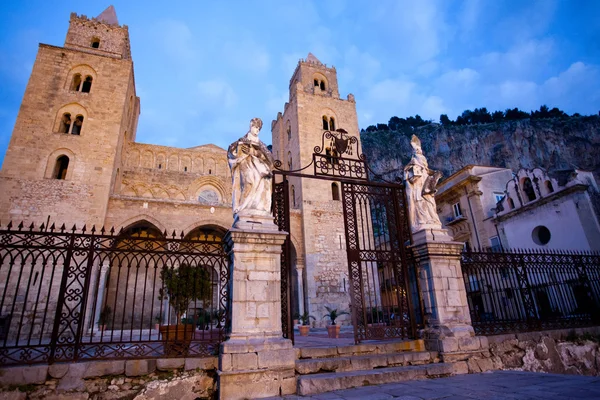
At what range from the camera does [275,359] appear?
454 cm

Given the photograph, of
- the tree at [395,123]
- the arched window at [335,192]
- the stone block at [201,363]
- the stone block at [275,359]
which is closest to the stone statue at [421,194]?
the stone block at [275,359]

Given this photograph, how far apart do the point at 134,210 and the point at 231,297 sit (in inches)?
538

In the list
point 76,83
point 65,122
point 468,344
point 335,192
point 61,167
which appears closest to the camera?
point 468,344

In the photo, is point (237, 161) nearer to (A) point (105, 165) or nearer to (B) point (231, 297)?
(B) point (231, 297)

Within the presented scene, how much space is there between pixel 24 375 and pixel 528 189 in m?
20.1

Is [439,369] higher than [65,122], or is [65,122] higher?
[65,122]

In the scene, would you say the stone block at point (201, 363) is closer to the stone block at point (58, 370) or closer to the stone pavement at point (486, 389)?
the stone pavement at point (486, 389)

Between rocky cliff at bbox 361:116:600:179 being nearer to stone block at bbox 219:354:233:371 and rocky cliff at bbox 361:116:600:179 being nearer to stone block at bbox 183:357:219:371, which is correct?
stone block at bbox 183:357:219:371

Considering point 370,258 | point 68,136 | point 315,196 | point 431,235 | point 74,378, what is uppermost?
point 68,136

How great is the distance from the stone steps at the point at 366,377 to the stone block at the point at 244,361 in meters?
0.66

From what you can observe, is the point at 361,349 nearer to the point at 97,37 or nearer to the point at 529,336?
the point at 529,336

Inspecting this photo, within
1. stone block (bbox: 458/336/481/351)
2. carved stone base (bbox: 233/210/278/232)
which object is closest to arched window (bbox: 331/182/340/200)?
stone block (bbox: 458/336/481/351)

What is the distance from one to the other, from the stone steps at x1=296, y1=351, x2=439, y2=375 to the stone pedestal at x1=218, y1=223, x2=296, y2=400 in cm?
42

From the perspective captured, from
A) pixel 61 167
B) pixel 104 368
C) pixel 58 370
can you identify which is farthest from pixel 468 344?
pixel 61 167
